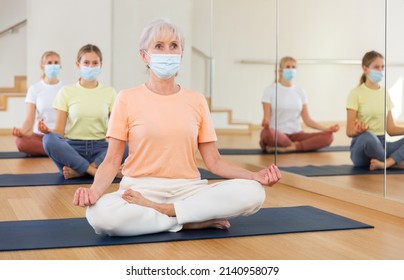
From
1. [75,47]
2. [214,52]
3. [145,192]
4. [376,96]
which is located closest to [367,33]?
[376,96]

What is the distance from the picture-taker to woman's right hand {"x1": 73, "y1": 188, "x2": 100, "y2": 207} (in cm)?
294

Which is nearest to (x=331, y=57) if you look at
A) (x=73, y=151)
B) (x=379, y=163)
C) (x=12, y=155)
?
(x=379, y=163)

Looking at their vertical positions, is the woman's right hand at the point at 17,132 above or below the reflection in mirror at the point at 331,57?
below

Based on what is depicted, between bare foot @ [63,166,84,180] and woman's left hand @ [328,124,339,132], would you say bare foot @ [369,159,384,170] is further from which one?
bare foot @ [63,166,84,180]

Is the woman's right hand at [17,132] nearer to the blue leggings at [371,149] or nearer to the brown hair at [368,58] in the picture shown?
the blue leggings at [371,149]

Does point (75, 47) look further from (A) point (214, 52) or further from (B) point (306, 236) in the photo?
(B) point (306, 236)

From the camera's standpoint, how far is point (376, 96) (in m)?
3.91

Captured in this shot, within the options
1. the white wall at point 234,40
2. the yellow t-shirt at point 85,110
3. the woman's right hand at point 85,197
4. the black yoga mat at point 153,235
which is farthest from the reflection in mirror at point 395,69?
the yellow t-shirt at point 85,110

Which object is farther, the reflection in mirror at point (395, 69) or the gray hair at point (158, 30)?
the reflection in mirror at point (395, 69)

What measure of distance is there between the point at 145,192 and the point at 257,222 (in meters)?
0.59

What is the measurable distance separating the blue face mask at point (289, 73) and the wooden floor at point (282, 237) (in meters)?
0.51

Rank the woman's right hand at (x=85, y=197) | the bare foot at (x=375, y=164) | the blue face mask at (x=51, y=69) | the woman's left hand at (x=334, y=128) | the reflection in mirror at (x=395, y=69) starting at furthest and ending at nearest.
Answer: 1. the blue face mask at (x=51, y=69)
2. the woman's left hand at (x=334, y=128)
3. the bare foot at (x=375, y=164)
4. the reflection in mirror at (x=395, y=69)
5. the woman's right hand at (x=85, y=197)

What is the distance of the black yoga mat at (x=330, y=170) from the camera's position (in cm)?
403

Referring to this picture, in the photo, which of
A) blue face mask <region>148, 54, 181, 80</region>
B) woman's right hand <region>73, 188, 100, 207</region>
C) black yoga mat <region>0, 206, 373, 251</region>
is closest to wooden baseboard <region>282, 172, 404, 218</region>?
black yoga mat <region>0, 206, 373, 251</region>
